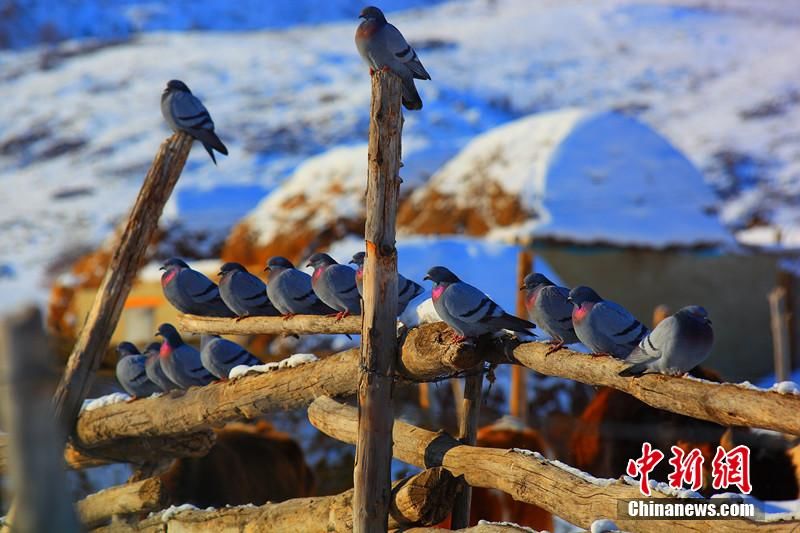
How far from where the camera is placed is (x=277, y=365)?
5.88 m

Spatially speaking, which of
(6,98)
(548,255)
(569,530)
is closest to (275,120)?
(6,98)

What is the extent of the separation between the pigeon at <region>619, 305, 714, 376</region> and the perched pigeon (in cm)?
183

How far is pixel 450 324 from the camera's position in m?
4.88

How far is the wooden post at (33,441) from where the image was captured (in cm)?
220

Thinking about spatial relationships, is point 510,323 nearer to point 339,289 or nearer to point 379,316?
point 379,316

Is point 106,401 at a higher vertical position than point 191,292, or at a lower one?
lower

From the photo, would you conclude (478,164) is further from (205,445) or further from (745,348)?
(205,445)

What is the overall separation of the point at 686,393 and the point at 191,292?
358 centimetres

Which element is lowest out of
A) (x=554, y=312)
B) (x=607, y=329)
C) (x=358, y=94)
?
(x=607, y=329)

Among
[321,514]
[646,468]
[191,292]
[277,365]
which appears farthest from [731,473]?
[191,292]

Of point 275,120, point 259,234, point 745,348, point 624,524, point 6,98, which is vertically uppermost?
point 6,98

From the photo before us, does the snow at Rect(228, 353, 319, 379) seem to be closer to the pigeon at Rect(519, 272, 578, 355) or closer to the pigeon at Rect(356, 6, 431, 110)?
the pigeon at Rect(519, 272, 578, 355)

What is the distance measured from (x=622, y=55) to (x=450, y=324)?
164ft

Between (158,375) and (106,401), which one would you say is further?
(106,401)
